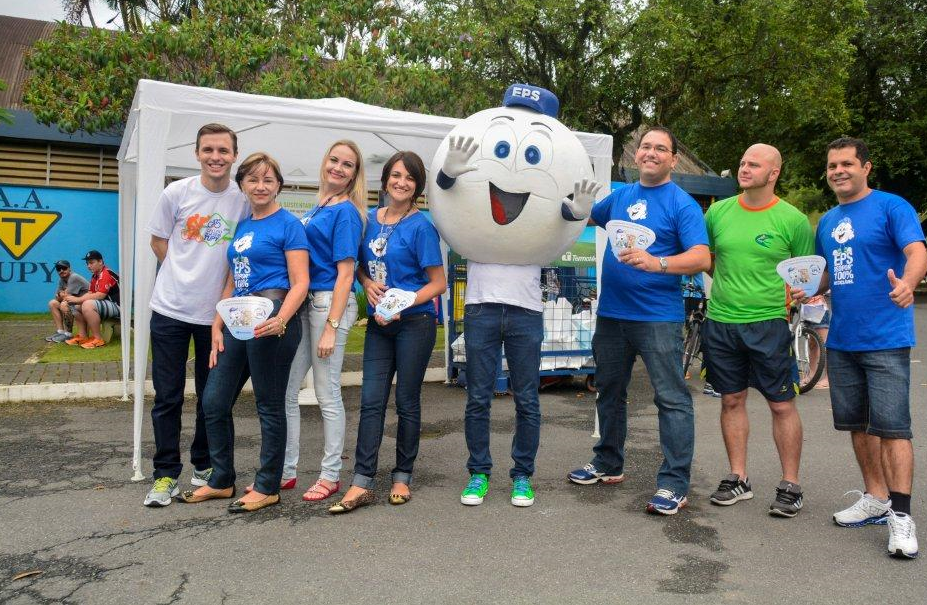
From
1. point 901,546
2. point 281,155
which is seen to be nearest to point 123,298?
point 281,155

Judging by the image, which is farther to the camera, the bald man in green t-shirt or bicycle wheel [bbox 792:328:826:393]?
bicycle wheel [bbox 792:328:826:393]

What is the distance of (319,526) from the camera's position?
3.83 metres

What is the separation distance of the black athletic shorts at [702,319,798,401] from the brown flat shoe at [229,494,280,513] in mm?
2354

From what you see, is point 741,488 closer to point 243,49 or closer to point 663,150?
point 663,150

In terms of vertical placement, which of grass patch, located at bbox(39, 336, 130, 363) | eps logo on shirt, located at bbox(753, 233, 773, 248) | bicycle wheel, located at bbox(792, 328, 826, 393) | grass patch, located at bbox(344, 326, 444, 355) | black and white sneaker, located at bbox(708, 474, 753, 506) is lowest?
grass patch, located at bbox(39, 336, 130, 363)

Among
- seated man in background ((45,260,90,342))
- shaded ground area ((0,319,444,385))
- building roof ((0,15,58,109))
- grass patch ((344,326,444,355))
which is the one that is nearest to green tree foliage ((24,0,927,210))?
seated man in background ((45,260,90,342))

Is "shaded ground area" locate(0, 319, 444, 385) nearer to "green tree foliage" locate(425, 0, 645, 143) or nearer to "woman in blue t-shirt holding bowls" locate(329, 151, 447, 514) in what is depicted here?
"woman in blue t-shirt holding bowls" locate(329, 151, 447, 514)

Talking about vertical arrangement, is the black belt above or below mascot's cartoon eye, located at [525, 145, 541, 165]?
below

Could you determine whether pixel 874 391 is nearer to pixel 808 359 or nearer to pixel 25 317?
pixel 808 359

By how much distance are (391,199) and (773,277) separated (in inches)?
78.0

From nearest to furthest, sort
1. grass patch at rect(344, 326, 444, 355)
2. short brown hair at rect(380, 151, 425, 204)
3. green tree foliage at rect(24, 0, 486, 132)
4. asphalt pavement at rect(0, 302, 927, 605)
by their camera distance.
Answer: asphalt pavement at rect(0, 302, 927, 605), short brown hair at rect(380, 151, 425, 204), grass patch at rect(344, 326, 444, 355), green tree foliage at rect(24, 0, 486, 132)

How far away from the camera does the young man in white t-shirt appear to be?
4051 millimetres

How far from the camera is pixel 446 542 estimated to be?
12.0 ft

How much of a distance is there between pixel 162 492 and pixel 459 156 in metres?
→ 2.27
